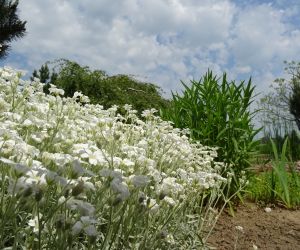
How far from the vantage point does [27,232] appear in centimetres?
208

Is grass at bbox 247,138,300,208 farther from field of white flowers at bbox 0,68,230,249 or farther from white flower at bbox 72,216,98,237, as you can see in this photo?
white flower at bbox 72,216,98,237

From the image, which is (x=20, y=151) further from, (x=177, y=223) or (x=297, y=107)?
(x=297, y=107)

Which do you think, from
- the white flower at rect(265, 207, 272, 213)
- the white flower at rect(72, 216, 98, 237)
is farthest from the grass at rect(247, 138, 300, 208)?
the white flower at rect(72, 216, 98, 237)

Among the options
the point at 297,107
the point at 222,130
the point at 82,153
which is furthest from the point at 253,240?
the point at 297,107

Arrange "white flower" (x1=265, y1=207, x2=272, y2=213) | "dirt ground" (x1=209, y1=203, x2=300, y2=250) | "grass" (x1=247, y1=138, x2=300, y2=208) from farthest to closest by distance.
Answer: "grass" (x1=247, y1=138, x2=300, y2=208)
"white flower" (x1=265, y1=207, x2=272, y2=213)
"dirt ground" (x1=209, y1=203, x2=300, y2=250)

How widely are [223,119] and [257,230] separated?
55.7 inches

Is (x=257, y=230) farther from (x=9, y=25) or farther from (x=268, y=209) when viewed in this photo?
(x=9, y=25)

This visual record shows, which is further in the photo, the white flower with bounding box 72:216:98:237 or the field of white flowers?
the field of white flowers

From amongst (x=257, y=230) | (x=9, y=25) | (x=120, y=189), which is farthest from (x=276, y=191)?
(x=9, y=25)

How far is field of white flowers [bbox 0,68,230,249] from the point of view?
1.66 meters

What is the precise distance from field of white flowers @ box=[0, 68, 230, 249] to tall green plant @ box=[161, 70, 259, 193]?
1201 mm

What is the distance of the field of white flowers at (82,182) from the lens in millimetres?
1657

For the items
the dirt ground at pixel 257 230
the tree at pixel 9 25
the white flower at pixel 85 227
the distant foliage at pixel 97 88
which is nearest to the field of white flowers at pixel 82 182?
the white flower at pixel 85 227

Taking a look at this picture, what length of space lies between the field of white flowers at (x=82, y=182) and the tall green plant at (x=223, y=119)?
1201mm
